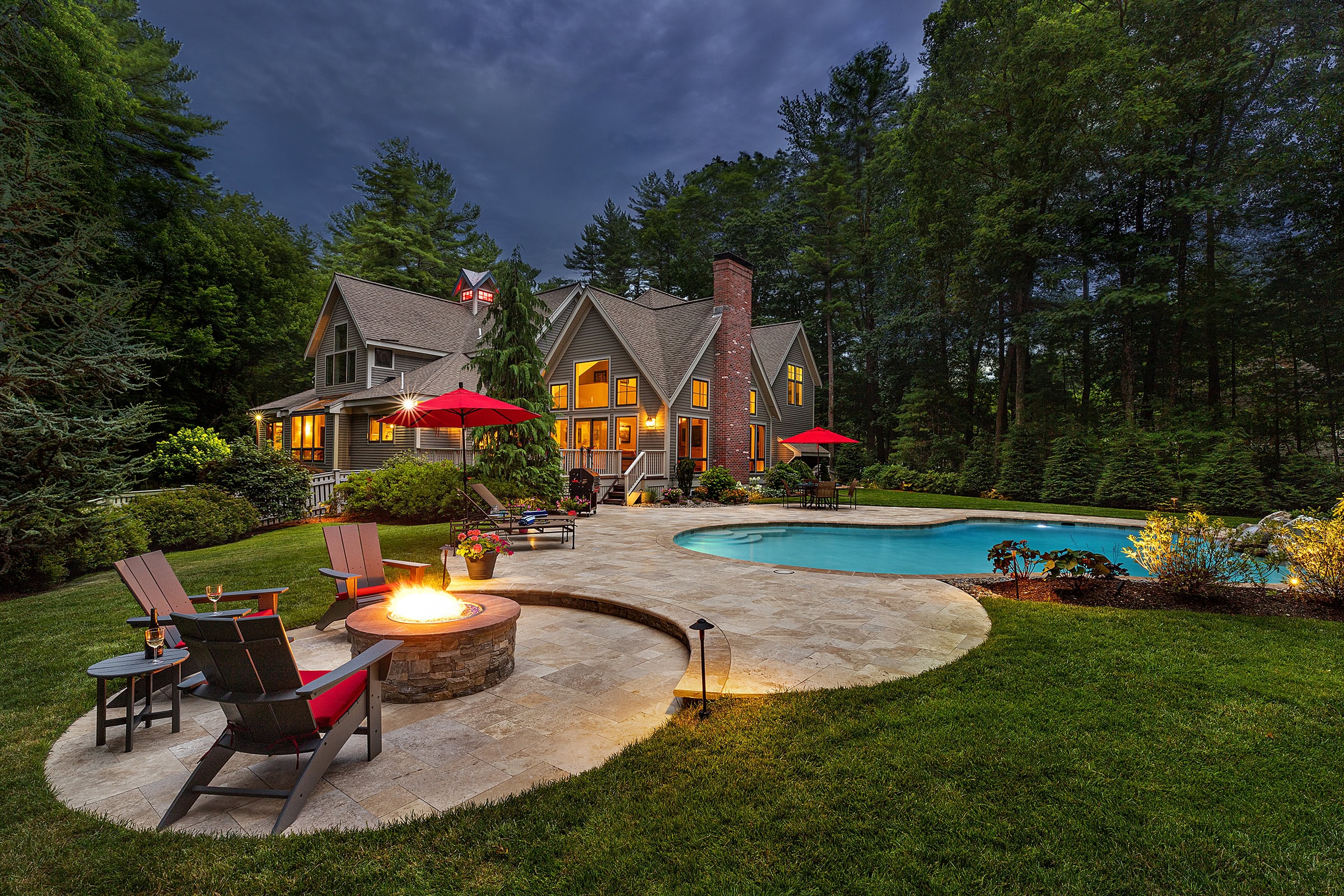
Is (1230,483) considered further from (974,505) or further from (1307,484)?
(974,505)

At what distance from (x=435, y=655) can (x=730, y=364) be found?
1740cm

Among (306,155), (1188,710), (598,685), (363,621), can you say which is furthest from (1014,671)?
(306,155)

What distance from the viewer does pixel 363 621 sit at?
13.5 ft

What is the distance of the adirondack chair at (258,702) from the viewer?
8.38ft

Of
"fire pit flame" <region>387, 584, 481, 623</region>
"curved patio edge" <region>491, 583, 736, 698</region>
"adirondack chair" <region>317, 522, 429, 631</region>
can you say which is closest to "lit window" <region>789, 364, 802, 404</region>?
"curved patio edge" <region>491, 583, 736, 698</region>

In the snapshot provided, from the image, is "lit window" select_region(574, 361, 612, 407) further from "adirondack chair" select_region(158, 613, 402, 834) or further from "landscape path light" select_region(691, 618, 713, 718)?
"adirondack chair" select_region(158, 613, 402, 834)

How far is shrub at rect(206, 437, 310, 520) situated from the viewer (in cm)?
1233

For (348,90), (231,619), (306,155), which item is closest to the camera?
(231,619)

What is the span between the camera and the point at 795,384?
27.0m

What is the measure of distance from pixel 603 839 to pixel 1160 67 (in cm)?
2520

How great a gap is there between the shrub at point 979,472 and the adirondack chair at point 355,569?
2123 centimetres

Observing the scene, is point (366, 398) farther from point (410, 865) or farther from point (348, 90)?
point (348, 90)

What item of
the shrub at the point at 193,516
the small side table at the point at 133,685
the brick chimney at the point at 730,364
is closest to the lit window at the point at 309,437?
the shrub at the point at 193,516

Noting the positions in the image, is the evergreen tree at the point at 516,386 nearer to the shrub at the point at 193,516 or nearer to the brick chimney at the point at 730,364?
the shrub at the point at 193,516
